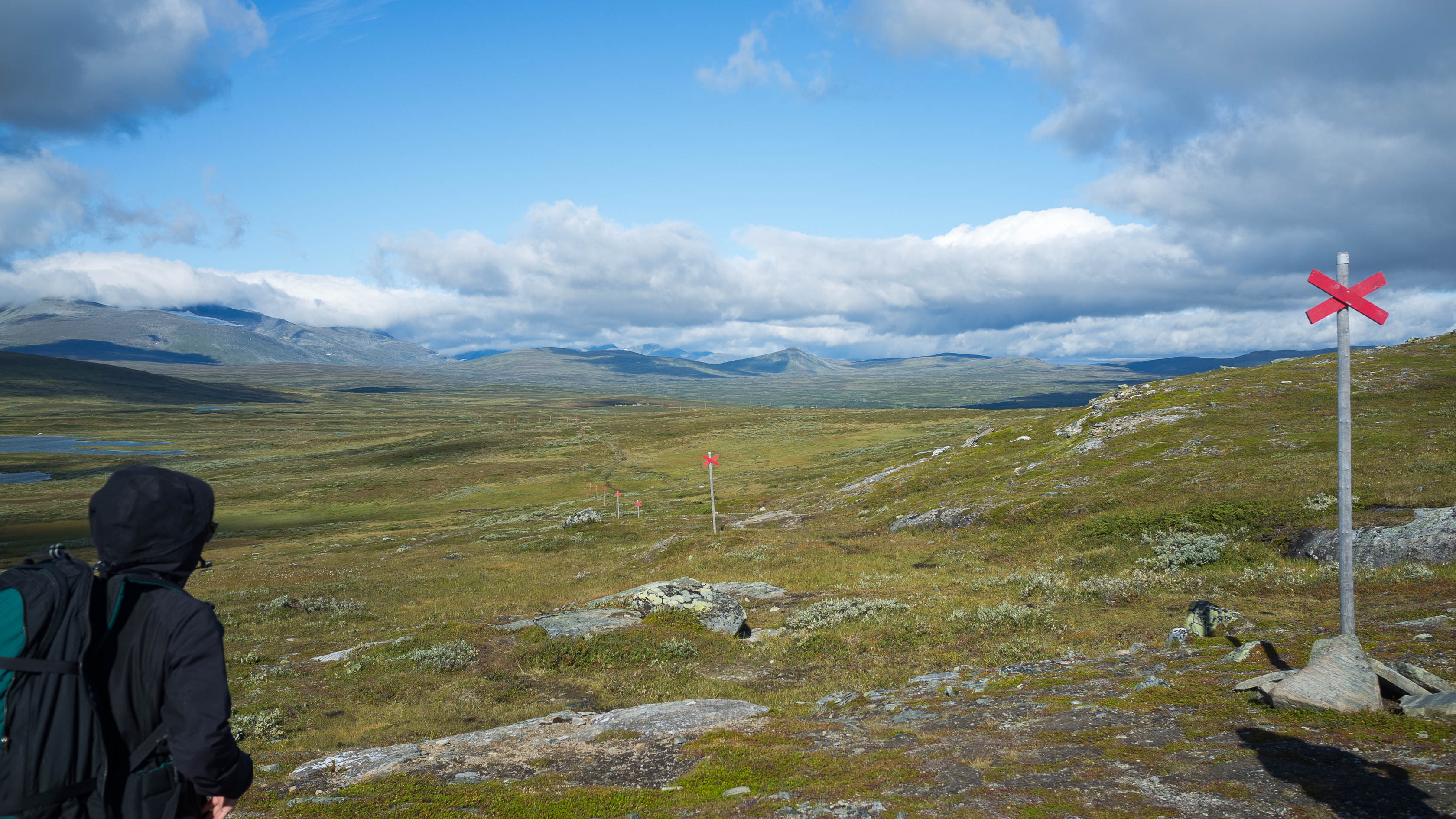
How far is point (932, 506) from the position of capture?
1804 inches

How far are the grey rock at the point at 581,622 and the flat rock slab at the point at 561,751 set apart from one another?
6663mm

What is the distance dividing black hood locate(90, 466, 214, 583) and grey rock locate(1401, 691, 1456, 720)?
1580 centimetres

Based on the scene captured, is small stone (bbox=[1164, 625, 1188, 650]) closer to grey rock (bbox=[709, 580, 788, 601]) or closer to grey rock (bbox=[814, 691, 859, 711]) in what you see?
grey rock (bbox=[814, 691, 859, 711])

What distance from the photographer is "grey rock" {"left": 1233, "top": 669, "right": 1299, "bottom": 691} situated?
12.1 metres

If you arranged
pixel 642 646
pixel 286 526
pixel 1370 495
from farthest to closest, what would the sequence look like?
pixel 286 526 → pixel 1370 495 → pixel 642 646

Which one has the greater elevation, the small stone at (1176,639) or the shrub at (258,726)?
the small stone at (1176,639)

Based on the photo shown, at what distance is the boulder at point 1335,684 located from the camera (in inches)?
436

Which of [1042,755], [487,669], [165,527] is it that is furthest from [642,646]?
[165,527]

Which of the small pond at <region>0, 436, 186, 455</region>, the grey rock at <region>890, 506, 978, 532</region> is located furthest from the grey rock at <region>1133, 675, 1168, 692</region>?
the small pond at <region>0, 436, 186, 455</region>

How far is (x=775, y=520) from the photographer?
59.5 m

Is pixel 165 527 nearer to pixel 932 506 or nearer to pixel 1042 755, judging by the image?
pixel 1042 755

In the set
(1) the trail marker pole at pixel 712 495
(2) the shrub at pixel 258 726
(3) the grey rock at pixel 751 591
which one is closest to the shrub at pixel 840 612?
(3) the grey rock at pixel 751 591

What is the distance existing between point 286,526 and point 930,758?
92192 mm

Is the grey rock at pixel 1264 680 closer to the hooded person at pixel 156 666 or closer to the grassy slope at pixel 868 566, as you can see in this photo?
the grassy slope at pixel 868 566
